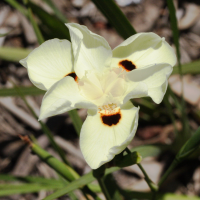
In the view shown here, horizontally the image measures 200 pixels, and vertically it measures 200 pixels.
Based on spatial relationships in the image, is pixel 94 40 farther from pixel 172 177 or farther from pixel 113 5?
pixel 172 177

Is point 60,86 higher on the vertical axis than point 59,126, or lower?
higher

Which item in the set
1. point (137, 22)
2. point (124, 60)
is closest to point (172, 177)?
point (124, 60)

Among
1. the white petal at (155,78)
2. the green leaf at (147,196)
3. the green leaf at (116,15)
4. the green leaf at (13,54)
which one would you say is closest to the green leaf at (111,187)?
the green leaf at (147,196)

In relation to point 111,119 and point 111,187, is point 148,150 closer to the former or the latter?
point 111,187

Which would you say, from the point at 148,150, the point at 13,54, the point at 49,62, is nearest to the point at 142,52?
the point at 49,62

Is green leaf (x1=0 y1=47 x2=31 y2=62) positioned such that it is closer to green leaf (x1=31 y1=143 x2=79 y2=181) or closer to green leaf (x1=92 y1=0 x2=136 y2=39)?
green leaf (x1=92 y1=0 x2=136 y2=39)
